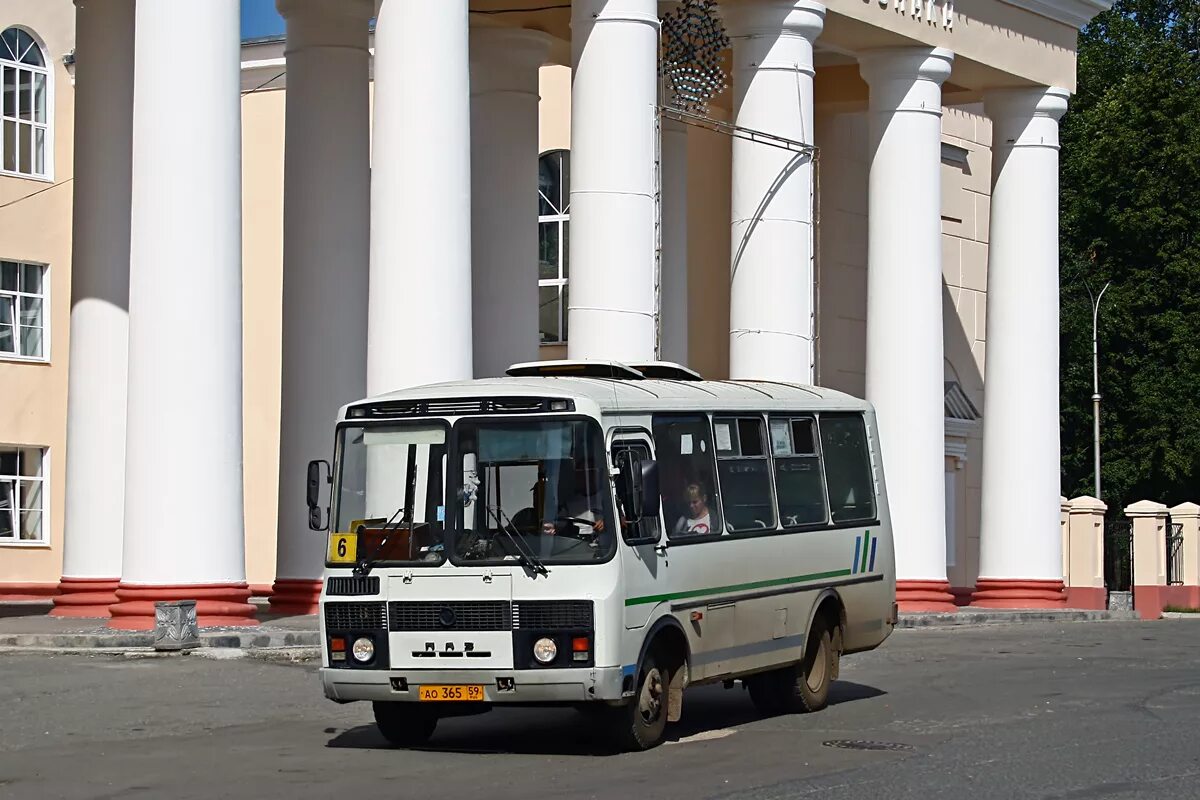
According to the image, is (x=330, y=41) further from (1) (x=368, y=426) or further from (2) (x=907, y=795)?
(2) (x=907, y=795)

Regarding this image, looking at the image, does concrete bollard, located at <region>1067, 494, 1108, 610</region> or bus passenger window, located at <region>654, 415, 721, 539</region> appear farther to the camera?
concrete bollard, located at <region>1067, 494, 1108, 610</region>

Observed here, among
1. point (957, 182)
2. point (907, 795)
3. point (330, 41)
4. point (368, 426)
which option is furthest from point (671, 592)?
point (957, 182)

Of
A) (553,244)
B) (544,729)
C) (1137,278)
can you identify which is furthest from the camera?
(1137,278)

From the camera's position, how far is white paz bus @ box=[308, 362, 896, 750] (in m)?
13.7

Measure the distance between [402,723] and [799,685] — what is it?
3626 millimetres

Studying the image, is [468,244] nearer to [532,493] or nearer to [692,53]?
[692,53]

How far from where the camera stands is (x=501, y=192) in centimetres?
3158

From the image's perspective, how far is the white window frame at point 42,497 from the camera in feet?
140

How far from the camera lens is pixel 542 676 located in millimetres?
13617

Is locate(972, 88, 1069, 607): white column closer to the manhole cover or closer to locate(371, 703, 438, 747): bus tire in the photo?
the manhole cover

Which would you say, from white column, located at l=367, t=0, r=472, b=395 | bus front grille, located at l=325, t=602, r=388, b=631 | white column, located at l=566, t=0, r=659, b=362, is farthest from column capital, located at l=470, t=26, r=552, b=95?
bus front grille, located at l=325, t=602, r=388, b=631

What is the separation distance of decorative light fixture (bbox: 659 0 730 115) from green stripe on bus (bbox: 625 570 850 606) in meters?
12.2

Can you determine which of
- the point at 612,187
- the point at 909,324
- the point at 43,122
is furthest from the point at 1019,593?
the point at 43,122

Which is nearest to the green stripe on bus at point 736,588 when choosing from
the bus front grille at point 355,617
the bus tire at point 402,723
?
the bus front grille at point 355,617
